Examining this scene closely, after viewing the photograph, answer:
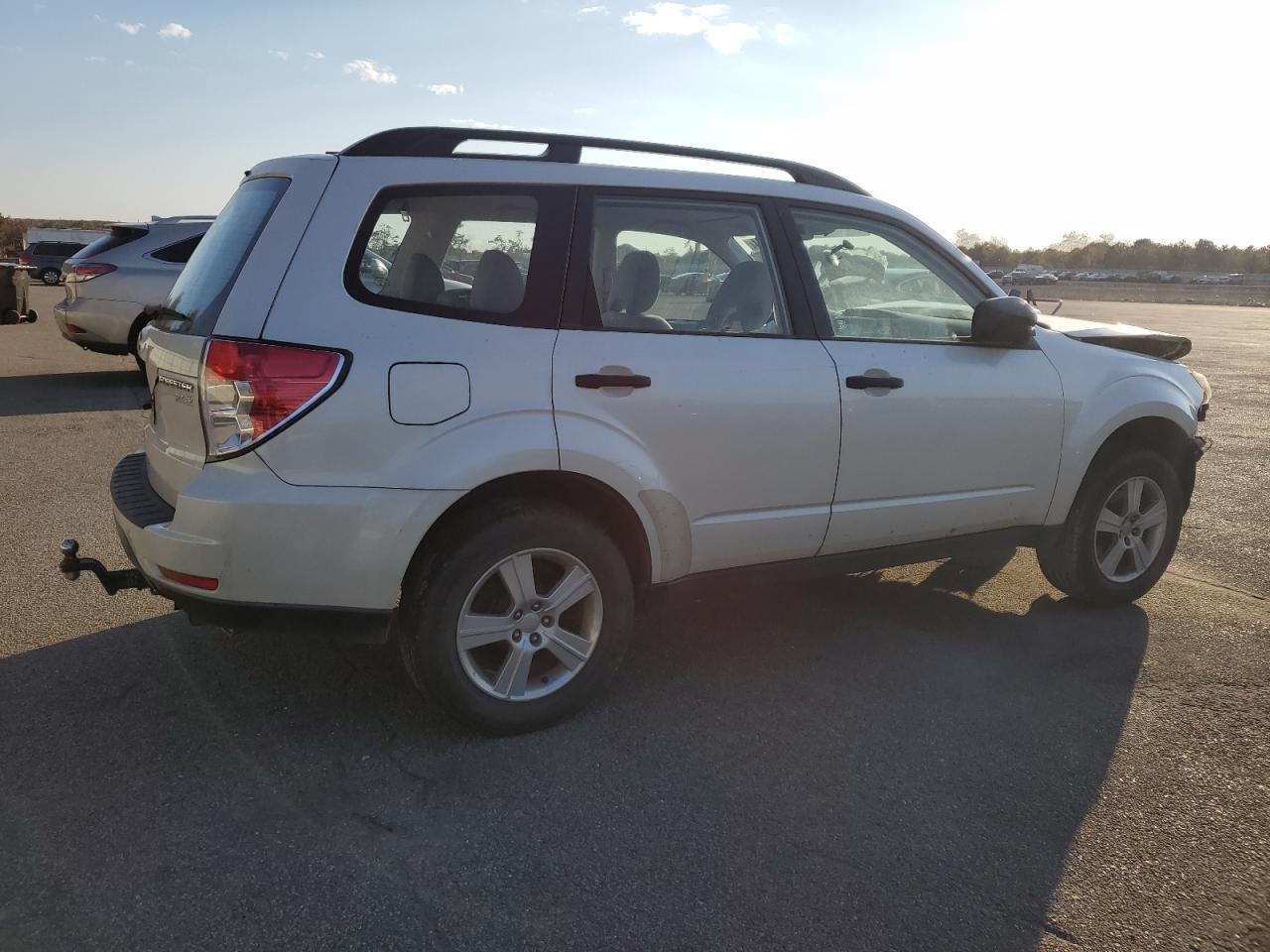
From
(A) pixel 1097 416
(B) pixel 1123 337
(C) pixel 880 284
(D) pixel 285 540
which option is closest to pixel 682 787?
(D) pixel 285 540

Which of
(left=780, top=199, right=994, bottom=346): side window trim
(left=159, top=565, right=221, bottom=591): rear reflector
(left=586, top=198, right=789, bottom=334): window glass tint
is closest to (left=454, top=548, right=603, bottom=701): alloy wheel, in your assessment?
(left=159, top=565, right=221, bottom=591): rear reflector

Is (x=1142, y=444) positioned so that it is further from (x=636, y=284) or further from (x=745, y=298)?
(x=636, y=284)

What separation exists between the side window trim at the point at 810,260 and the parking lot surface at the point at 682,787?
1.36m

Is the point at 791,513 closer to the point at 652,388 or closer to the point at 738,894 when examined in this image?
the point at 652,388

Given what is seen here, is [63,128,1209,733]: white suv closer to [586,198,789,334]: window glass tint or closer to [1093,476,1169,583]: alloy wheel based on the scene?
[586,198,789,334]: window glass tint

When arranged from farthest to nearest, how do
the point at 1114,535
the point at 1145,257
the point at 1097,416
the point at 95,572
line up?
the point at 1145,257, the point at 1114,535, the point at 1097,416, the point at 95,572

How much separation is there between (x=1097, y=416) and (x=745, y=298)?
1.86 m

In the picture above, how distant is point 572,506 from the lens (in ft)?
11.4

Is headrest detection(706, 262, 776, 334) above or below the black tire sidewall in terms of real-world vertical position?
above

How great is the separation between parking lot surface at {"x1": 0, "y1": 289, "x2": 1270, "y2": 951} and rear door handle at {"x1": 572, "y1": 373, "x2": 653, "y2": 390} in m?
1.21

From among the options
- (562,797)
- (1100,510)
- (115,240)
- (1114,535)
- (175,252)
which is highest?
(115,240)

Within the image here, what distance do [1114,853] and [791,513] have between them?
5.11 feet

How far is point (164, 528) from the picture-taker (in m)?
3.11

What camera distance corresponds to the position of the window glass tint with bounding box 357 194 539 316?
10.5 feet
